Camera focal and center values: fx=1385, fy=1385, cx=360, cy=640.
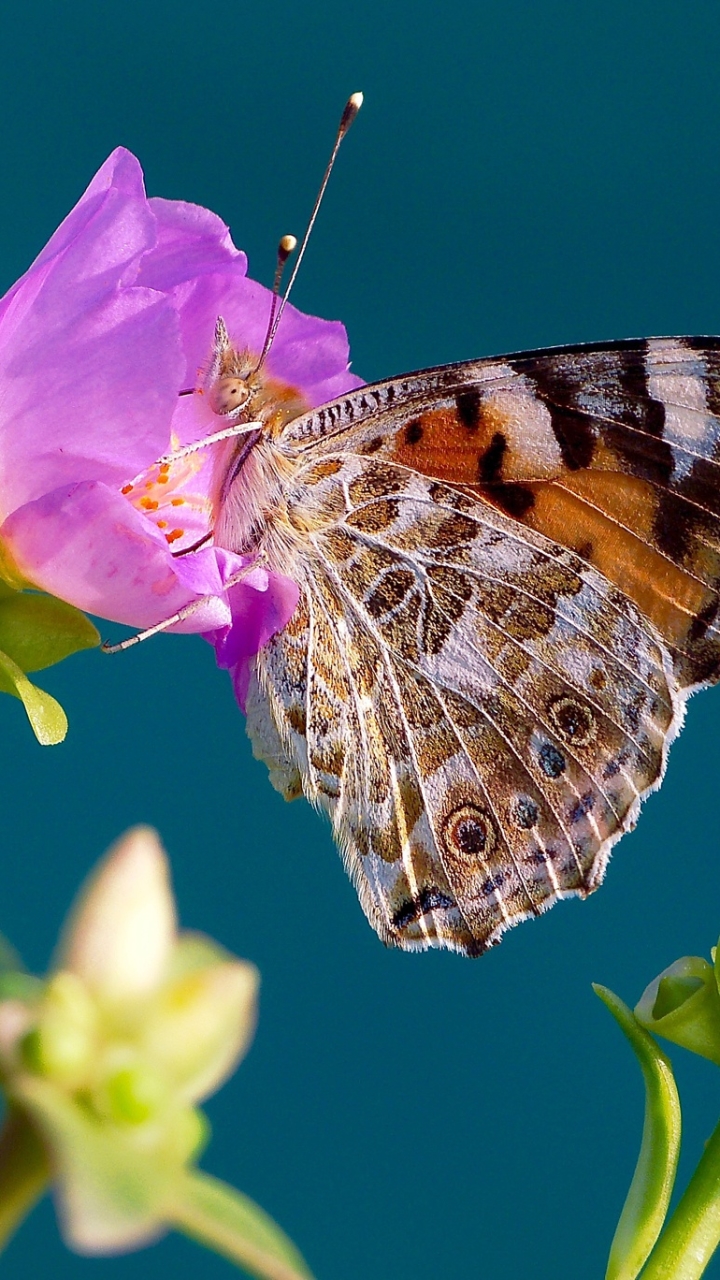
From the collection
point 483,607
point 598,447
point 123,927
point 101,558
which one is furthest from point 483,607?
point 123,927

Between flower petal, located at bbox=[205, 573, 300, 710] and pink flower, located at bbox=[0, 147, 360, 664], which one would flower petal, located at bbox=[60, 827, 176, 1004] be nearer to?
pink flower, located at bbox=[0, 147, 360, 664]

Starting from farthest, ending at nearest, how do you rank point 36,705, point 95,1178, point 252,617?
point 252,617 → point 36,705 → point 95,1178

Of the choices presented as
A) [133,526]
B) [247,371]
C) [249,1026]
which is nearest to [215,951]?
[249,1026]

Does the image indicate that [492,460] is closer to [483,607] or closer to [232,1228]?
[483,607]

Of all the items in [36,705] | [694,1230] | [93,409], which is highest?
[93,409]

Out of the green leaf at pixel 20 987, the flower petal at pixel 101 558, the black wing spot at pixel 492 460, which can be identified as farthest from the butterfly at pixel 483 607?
the green leaf at pixel 20 987

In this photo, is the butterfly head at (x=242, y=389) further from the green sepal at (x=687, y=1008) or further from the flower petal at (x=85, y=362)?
the green sepal at (x=687, y=1008)

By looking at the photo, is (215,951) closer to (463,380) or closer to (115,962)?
(115,962)
